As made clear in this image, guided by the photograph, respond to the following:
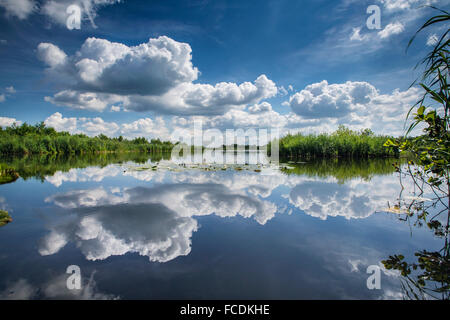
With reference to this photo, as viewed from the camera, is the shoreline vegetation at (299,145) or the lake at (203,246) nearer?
the lake at (203,246)

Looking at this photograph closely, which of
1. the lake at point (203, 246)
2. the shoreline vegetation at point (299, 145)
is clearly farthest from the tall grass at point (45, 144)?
the lake at point (203, 246)

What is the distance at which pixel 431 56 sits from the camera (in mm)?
2463

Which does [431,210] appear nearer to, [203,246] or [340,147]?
[203,246]

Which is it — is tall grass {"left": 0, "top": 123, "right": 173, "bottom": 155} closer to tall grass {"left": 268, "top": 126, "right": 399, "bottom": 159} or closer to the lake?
the lake

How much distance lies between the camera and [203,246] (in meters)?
2.21

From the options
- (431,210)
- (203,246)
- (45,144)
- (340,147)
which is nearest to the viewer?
(203,246)

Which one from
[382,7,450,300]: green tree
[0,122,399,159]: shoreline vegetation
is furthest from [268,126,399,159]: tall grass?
[382,7,450,300]: green tree

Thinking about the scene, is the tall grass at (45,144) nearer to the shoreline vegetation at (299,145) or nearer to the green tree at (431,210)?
the shoreline vegetation at (299,145)

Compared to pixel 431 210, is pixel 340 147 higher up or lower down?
higher up

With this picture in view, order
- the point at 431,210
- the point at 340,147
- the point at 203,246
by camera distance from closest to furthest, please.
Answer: the point at 203,246, the point at 431,210, the point at 340,147

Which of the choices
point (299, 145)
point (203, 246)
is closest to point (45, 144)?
point (299, 145)

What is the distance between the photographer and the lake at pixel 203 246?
1.55 meters
